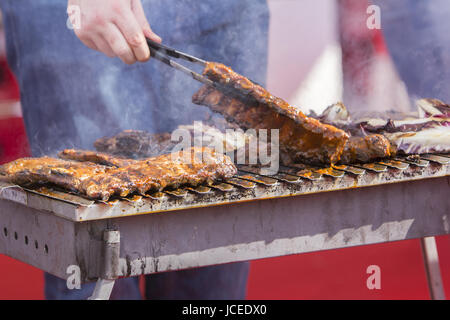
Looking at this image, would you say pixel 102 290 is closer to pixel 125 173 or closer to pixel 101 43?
pixel 125 173

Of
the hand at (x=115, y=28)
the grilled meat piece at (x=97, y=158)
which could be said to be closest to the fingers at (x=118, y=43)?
the hand at (x=115, y=28)

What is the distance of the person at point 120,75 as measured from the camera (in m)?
3.79

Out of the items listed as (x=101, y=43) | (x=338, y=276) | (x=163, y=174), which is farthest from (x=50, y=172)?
(x=338, y=276)

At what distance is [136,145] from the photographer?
9.46ft

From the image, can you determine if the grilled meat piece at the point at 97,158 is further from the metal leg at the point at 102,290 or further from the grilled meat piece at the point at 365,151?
the grilled meat piece at the point at 365,151

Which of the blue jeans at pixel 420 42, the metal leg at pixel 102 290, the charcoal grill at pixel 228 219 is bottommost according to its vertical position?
the metal leg at pixel 102 290

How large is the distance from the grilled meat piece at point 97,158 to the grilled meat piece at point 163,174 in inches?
8.3

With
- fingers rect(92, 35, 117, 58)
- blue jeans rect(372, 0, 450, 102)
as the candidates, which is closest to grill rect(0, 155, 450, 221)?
fingers rect(92, 35, 117, 58)

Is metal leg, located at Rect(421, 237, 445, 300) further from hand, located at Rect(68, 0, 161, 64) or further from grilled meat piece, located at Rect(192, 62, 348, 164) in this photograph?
hand, located at Rect(68, 0, 161, 64)

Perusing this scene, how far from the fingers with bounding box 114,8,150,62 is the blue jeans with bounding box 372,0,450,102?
2098mm

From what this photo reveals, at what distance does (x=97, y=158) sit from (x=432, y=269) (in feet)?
6.97

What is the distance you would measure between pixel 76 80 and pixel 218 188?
6.84ft
